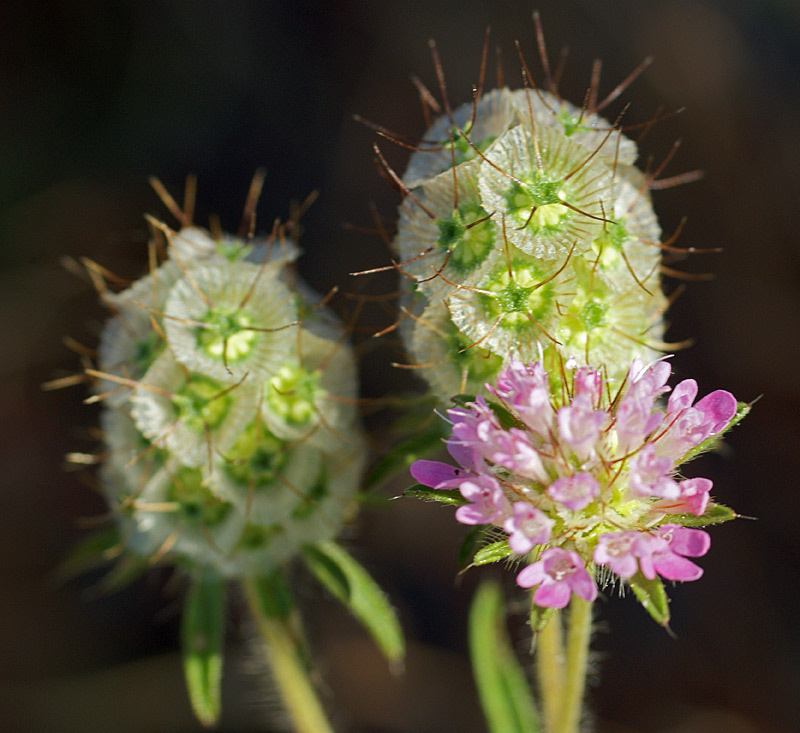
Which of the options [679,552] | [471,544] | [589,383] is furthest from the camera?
[471,544]

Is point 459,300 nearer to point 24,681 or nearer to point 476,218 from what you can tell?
point 476,218

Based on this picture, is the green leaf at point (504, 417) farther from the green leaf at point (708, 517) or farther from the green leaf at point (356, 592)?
the green leaf at point (356, 592)

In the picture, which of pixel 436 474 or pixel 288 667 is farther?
pixel 288 667

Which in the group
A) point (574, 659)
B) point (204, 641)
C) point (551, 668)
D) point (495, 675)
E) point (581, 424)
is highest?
point (581, 424)

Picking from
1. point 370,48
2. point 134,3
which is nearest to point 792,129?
point 370,48

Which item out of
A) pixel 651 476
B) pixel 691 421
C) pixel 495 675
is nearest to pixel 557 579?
pixel 651 476

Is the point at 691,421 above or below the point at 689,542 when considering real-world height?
above

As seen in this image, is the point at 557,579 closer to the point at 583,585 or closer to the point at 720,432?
the point at 583,585
